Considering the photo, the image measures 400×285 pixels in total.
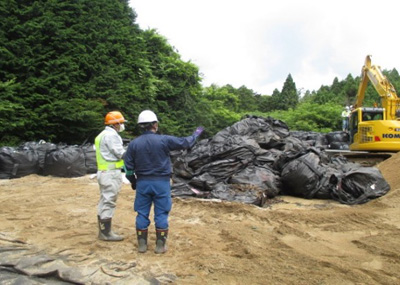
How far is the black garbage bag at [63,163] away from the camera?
806 centimetres

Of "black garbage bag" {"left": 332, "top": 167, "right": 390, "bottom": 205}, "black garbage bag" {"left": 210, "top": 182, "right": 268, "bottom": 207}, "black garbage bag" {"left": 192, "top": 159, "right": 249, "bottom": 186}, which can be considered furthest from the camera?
"black garbage bag" {"left": 192, "top": 159, "right": 249, "bottom": 186}

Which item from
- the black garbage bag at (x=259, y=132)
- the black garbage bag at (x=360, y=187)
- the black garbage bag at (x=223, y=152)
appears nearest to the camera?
the black garbage bag at (x=360, y=187)

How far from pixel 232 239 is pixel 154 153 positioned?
1.25 metres

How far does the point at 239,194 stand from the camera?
545cm

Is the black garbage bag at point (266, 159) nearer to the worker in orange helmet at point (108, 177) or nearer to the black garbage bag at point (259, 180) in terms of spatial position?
the black garbage bag at point (259, 180)

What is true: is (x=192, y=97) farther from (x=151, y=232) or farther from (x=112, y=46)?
(x=151, y=232)

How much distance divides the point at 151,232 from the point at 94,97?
961cm

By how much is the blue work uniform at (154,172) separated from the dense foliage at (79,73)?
7.98m

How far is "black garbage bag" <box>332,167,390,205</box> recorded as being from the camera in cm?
549

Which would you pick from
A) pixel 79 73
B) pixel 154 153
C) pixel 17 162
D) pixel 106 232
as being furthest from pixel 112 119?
pixel 79 73

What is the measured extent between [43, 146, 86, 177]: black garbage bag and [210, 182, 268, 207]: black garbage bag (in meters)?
3.99

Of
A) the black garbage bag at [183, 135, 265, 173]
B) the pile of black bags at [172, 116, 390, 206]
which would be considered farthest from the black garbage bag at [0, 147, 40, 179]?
the black garbage bag at [183, 135, 265, 173]

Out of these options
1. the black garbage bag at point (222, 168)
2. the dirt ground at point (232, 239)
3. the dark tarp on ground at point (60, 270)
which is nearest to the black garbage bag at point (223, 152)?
the black garbage bag at point (222, 168)

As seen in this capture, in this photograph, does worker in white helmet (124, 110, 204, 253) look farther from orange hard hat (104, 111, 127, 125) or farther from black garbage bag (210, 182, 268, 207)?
black garbage bag (210, 182, 268, 207)
